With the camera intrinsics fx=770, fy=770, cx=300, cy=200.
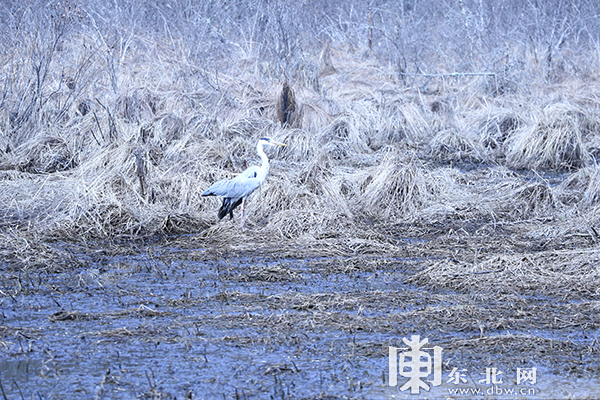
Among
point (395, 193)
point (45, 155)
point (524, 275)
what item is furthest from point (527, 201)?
point (45, 155)

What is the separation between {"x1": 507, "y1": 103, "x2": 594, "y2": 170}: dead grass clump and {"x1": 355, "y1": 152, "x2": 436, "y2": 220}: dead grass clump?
2586mm

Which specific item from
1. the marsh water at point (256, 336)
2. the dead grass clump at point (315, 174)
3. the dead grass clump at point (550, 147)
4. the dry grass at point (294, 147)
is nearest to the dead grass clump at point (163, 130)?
the dry grass at point (294, 147)

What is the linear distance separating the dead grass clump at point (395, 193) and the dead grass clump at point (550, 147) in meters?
2.59

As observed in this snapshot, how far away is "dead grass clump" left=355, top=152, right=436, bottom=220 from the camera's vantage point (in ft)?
25.7

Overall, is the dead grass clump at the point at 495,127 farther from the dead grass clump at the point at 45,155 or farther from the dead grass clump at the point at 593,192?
the dead grass clump at the point at 45,155

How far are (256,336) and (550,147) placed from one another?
683 centimetres

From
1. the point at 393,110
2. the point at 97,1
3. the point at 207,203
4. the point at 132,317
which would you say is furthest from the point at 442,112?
the point at 132,317

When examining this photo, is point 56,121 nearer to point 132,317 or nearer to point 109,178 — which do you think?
point 109,178

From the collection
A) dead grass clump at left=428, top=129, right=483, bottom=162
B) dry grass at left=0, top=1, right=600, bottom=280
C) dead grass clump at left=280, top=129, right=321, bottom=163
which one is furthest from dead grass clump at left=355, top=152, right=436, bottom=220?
dead grass clump at left=428, top=129, right=483, bottom=162

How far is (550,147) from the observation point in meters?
10.1

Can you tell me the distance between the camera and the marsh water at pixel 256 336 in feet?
12.4

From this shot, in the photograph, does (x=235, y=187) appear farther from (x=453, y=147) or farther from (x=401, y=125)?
(x=401, y=125)

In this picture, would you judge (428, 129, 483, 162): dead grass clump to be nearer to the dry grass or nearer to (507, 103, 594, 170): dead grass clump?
the dry grass

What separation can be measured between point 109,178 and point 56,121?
9.87 feet
